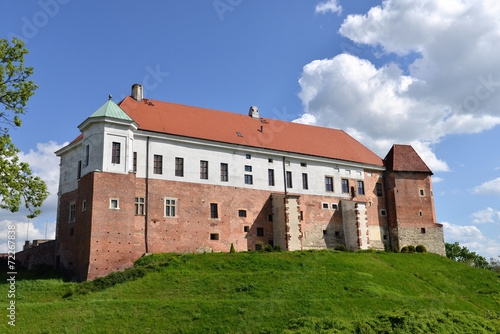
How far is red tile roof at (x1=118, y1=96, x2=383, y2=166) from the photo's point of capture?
3938cm

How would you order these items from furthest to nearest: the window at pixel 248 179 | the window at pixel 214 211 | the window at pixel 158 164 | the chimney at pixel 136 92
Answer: the window at pixel 248 179 < the chimney at pixel 136 92 < the window at pixel 214 211 < the window at pixel 158 164

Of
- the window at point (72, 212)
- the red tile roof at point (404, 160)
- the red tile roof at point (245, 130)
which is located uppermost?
the red tile roof at point (245, 130)

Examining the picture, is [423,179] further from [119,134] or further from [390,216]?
[119,134]

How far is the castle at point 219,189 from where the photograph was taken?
33344mm

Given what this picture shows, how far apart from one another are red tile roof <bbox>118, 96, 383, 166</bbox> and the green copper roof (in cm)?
211

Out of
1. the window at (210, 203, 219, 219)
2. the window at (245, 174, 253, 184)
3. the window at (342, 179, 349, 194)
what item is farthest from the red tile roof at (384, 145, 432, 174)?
the window at (210, 203, 219, 219)

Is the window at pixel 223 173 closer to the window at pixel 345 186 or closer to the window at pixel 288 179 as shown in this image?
the window at pixel 288 179

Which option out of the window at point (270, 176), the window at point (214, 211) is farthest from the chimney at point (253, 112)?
the window at point (214, 211)

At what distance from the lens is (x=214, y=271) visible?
100 feet

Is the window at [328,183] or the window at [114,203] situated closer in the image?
the window at [114,203]

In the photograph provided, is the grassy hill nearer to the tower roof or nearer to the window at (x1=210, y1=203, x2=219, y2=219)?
the window at (x1=210, y1=203, x2=219, y2=219)

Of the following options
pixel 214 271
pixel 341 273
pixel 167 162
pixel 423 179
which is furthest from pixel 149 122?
pixel 423 179

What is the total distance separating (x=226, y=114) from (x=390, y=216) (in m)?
19.1

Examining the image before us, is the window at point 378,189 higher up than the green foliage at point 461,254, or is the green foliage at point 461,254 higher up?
the window at point 378,189
